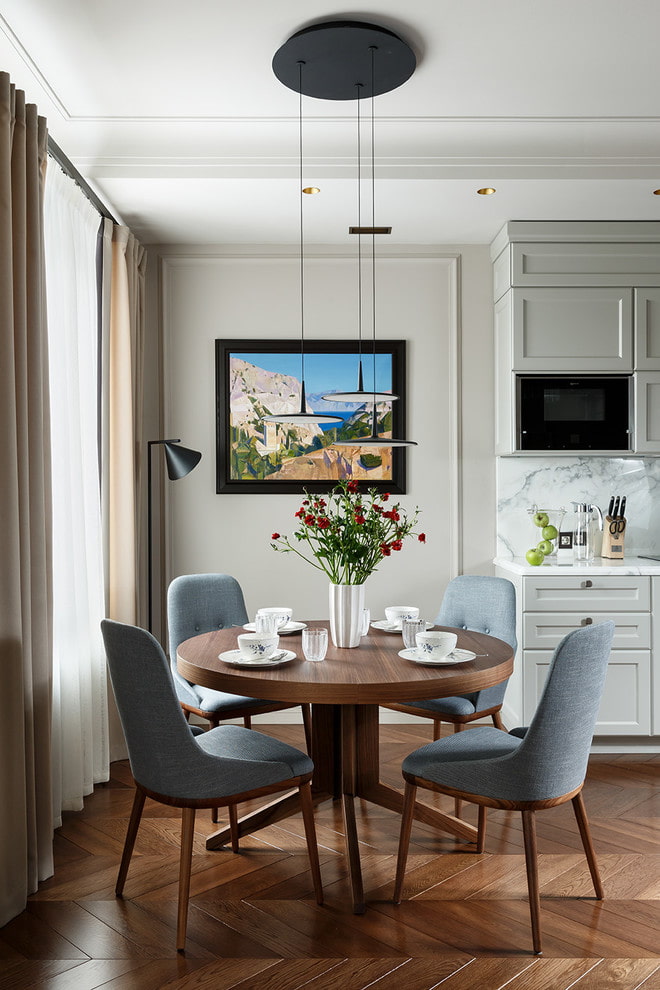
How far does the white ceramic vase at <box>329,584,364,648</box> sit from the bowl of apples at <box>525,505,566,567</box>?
146 centimetres

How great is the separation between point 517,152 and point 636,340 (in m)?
1.15

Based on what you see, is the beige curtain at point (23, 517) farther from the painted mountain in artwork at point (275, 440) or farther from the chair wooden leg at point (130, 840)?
the painted mountain in artwork at point (275, 440)

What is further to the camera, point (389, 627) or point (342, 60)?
point (389, 627)

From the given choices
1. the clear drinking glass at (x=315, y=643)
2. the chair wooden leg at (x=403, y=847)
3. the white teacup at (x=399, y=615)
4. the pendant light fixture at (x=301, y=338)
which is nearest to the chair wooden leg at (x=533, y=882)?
the chair wooden leg at (x=403, y=847)

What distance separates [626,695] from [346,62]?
3003 millimetres

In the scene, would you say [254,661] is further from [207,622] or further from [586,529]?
[586,529]

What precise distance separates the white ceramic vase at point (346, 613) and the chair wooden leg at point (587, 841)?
34.7 inches

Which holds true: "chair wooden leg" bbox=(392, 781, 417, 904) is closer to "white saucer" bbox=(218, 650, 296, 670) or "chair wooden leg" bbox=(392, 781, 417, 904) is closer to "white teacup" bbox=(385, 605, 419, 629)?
"white saucer" bbox=(218, 650, 296, 670)

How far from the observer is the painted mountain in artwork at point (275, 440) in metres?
4.32

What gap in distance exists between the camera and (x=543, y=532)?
13.4ft

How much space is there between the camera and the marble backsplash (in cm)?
433

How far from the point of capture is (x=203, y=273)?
4.35 metres

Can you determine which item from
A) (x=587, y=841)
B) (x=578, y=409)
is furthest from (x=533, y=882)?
(x=578, y=409)

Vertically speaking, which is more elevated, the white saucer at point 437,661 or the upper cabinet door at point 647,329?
the upper cabinet door at point 647,329
